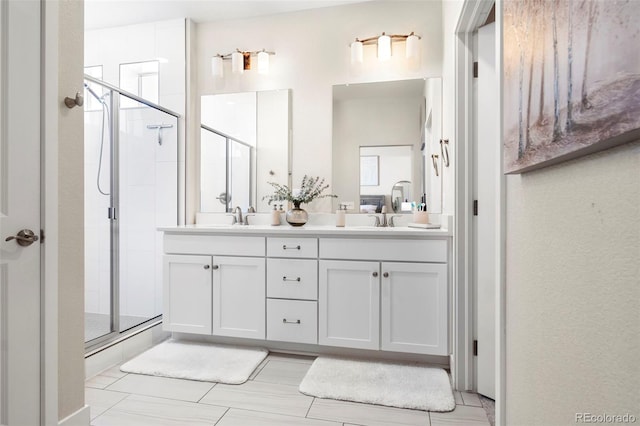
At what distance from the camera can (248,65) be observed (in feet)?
9.99

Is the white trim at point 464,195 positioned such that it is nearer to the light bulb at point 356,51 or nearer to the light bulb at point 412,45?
the light bulb at point 412,45

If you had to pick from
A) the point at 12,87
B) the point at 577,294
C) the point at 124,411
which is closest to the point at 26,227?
the point at 12,87

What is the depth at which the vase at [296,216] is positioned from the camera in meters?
2.72

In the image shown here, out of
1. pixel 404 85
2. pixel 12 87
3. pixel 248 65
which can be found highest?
pixel 248 65

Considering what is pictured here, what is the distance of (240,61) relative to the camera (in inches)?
118

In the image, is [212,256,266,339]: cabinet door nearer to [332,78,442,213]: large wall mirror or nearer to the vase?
the vase

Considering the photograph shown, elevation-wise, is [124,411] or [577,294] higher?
[577,294]

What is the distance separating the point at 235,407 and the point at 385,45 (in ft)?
8.68

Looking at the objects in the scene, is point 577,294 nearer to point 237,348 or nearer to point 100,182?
point 237,348

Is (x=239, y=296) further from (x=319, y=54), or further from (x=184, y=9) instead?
(x=184, y=9)

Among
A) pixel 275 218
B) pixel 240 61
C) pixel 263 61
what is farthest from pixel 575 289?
pixel 240 61

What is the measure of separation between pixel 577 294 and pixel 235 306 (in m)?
2.16

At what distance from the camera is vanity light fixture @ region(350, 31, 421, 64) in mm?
2684

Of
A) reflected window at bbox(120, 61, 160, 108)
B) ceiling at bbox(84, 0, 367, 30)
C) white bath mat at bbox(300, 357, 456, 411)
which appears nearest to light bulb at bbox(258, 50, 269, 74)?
ceiling at bbox(84, 0, 367, 30)
